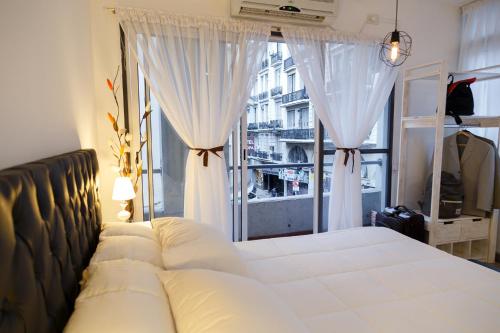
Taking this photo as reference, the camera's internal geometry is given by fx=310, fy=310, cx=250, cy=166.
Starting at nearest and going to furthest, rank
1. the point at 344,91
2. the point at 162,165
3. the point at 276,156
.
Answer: the point at 162,165
the point at 344,91
the point at 276,156

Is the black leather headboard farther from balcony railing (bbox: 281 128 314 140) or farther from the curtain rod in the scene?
balcony railing (bbox: 281 128 314 140)

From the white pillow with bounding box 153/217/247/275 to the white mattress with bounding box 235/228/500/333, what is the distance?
200 millimetres

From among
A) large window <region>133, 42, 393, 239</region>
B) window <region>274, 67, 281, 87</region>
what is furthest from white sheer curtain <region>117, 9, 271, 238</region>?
window <region>274, 67, 281, 87</region>

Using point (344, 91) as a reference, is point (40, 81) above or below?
below

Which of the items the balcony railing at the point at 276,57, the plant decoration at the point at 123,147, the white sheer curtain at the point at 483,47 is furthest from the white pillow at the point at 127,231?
the white sheer curtain at the point at 483,47

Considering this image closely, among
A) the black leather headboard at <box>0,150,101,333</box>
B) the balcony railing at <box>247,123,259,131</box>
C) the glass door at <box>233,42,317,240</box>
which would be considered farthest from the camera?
the glass door at <box>233,42,317,240</box>

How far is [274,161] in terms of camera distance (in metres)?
4.10

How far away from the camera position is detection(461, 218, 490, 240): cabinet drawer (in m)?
3.04

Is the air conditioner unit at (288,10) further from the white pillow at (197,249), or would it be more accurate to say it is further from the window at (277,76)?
the white pillow at (197,249)

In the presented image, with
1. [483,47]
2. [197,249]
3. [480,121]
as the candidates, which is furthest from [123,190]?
[483,47]

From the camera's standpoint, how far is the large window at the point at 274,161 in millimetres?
2900

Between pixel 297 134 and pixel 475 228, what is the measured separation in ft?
6.88

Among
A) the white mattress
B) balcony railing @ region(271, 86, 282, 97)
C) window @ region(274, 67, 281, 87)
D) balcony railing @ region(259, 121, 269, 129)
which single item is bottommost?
the white mattress

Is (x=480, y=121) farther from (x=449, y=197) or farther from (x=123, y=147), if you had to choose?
(x=123, y=147)
